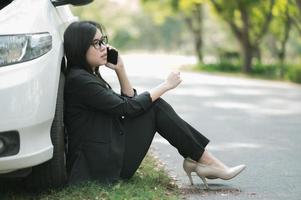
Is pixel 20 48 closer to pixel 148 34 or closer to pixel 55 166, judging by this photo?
pixel 55 166

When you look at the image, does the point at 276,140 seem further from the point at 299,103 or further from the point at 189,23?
the point at 189,23

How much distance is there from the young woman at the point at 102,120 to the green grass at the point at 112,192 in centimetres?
11

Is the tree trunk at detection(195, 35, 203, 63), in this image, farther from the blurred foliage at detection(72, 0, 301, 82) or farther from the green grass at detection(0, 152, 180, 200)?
the green grass at detection(0, 152, 180, 200)

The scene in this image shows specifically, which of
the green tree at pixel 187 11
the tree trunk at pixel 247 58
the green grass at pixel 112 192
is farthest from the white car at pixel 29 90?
the green tree at pixel 187 11

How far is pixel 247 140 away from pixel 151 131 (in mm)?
3680

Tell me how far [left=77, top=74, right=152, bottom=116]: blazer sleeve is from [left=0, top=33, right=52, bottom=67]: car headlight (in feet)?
2.04

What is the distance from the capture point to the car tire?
478 cm

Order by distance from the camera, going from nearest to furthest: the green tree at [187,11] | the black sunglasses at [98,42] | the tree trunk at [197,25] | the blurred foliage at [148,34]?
the black sunglasses at [98,42], the green tree at [187,11], the tree trunk at [197,25], the blurred foliage at [148,34]

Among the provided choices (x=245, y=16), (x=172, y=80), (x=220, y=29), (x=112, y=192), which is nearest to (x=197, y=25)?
(x=245, y=16)

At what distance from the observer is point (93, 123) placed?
5.10m

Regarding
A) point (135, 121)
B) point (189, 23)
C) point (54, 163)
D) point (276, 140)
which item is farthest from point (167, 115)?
point (189, 23)

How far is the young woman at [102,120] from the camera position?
16.6ft

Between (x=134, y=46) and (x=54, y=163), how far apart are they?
303ft

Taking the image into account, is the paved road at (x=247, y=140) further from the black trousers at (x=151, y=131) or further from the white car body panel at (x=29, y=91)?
the white car body panel at (x=29, y=91)
